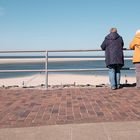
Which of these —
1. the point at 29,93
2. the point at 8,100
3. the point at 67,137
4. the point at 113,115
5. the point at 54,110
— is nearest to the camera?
the point at 67,137

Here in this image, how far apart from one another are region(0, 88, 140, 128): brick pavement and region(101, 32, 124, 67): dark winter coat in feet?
2.67

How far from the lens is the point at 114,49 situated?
920cm

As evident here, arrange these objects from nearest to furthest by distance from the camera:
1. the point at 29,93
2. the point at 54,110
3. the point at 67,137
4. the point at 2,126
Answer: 1. the point at 67,137
2. the point at 2,126
3. the point at 54,110
4. the point at 29,93

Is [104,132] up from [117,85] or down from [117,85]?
down

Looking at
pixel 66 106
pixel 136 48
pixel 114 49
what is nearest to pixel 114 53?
pixel 114 49

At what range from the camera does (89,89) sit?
9.64m

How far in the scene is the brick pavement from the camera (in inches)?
224

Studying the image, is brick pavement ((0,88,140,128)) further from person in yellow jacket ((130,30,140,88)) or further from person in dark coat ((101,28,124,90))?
person in yellow jacket ((130,30,140,88))

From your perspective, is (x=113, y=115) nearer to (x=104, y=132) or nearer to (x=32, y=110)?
(x=104, y=132)

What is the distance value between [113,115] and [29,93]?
361 centimetres

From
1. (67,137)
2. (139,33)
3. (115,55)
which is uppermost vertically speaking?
(139,33)

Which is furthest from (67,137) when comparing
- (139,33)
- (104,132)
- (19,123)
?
(139,33)

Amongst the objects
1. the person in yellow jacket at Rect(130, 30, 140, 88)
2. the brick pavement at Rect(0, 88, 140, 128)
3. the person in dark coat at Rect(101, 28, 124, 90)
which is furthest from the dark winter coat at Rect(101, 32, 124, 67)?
the brick pavement at Rect(0, 88, 140, 128)

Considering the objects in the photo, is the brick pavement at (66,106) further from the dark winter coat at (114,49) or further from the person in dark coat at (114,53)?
the dark winter coat at (114,49)
